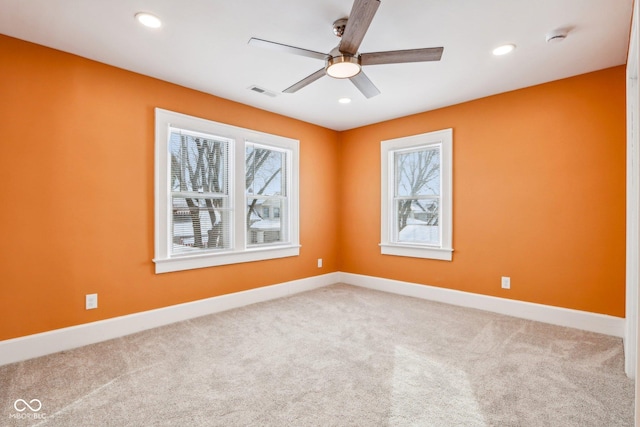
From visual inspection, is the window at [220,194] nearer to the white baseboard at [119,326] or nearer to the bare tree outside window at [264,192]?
the bare tree outside window at [264,192]

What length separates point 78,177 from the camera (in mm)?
2898

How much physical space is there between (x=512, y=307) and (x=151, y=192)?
4.19 metres

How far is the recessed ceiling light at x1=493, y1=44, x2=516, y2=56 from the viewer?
2.72 metres

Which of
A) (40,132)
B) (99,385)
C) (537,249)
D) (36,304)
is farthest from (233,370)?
(537,249)

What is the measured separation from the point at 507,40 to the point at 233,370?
3.40 m

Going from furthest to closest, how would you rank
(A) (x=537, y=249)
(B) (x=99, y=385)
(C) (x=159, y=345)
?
(A) (x=537, y=249)
(C) (x=159, y=345)
(B) (x=99, y=385)

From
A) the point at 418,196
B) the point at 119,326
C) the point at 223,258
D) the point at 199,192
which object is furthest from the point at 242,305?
the point at 418,196

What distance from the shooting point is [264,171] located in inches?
179

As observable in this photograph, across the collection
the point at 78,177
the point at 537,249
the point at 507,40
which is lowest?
the point at 537,249

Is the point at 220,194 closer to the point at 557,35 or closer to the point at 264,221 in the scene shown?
the point at 264,221

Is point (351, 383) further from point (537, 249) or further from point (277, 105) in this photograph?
point (277, 105)

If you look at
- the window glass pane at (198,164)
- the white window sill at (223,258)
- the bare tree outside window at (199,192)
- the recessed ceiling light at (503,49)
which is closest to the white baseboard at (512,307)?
the white window sill at (223,258)

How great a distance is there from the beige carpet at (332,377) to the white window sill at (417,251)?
99 centimetres

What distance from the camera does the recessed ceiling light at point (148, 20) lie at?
2.32 m
